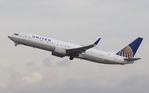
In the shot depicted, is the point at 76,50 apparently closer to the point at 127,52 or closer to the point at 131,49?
the point at 127,52

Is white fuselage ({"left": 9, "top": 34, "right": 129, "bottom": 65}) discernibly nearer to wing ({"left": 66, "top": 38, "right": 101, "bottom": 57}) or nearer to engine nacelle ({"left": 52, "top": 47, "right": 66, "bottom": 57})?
engine nacelle ({"left": 52, "top": 47, "right": 66, "bottom": 57})

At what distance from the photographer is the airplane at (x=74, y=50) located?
157875mm

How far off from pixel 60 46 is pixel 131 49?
30.6 meters

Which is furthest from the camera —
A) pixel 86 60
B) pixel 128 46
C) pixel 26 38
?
pixel 128 46

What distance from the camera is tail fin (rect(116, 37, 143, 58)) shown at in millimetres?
178712

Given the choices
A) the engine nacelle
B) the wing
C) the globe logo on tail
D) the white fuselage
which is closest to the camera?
the white fuselage

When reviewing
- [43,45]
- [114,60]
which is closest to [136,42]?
[114,60]

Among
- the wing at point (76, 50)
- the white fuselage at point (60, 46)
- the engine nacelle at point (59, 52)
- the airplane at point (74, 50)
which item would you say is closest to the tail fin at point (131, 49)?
the airplane at point (74, 50)

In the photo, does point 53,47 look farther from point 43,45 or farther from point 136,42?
point 136,42

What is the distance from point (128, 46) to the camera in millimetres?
183875

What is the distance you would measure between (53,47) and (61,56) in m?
3.96

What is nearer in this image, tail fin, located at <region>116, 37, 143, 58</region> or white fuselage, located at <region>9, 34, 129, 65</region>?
white fuselage, located at <region>9, 34, 129, 65</region>

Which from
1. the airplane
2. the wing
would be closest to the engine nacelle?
the airplane

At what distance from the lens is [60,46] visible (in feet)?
530
